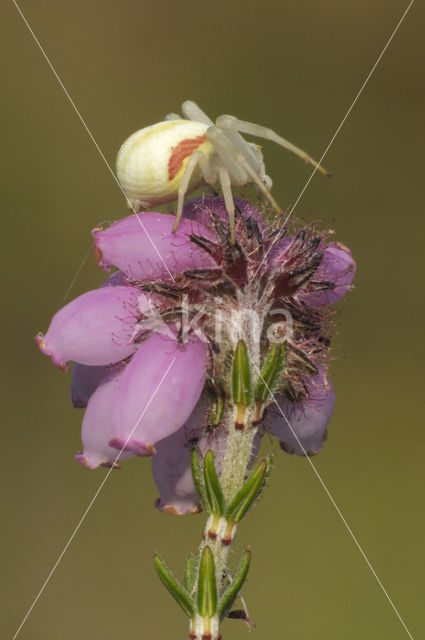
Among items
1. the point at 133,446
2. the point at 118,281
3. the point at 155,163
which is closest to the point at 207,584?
the point at 133,446

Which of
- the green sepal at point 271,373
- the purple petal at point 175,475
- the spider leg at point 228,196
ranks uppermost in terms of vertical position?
the spider leg at point 228,196

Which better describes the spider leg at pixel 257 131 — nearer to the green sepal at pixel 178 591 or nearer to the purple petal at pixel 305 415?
the purple petal at pixel 305 415

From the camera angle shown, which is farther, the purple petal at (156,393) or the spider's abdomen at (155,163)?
the spider's abdomen at (155,163)

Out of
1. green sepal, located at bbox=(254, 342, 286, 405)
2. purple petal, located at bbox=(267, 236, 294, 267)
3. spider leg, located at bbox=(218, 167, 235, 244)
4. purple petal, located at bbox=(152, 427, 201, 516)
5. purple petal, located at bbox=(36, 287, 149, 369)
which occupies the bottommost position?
purple petal, located at bbox=(152, 427, 201, 516)

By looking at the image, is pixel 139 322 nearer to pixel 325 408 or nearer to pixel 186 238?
pixel 186 238

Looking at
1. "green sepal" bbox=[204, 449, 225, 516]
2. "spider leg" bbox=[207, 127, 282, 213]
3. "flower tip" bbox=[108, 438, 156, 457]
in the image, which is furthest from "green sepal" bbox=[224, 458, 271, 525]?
"spider leg" bbox=[207, 127, 282, 213]

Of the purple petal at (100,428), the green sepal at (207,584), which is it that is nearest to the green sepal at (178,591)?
the green sepal at (207,584)

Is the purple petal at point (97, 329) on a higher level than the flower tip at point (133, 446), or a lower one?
higher

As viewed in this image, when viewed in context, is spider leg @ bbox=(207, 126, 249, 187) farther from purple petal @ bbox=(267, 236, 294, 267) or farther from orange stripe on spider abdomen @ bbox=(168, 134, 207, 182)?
purple petal @ bbox=(267, 236, 294, 267)
